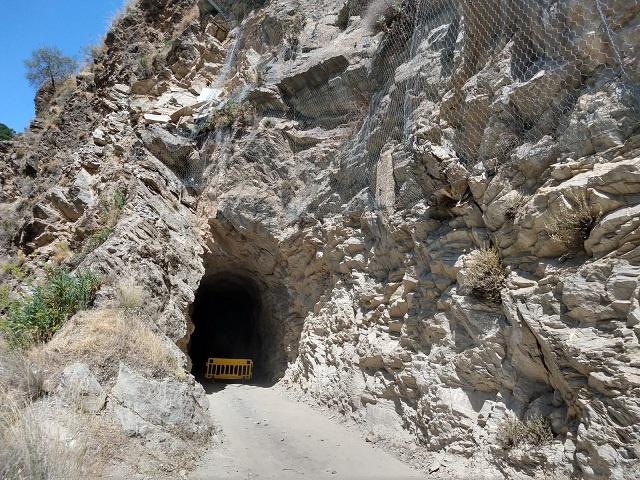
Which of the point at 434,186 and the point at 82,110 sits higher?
the point at 82,110

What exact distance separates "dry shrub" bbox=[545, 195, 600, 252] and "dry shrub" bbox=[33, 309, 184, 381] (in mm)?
5317

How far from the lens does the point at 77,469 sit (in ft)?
11.2

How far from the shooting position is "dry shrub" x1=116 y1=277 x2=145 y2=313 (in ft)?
23.1

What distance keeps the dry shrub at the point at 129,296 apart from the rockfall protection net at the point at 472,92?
12.3ft

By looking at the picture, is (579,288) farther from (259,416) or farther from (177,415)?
(259,416)

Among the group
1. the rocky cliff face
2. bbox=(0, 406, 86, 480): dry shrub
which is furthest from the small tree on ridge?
bbox=(0, 406, 86, 480): dry shrub

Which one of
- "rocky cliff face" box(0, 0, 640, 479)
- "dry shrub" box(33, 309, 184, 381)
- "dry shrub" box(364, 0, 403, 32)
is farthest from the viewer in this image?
"dry shrub" box(364, 0, 403, 32)

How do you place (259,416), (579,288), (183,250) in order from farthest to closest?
(183,250), (259,416), (579,288)

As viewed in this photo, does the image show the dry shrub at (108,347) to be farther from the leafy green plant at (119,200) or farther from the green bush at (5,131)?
the green bush at (5,131)

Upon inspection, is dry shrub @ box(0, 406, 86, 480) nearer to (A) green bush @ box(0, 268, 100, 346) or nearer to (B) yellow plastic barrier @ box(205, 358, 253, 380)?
(A) green bush @ box(0, 268, 100, 346)

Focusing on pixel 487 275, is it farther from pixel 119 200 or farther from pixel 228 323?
pixel 228 323

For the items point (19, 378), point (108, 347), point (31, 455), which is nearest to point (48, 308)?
point (108, 347)

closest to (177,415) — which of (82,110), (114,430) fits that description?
(114,430)

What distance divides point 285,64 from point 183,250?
216 inches
